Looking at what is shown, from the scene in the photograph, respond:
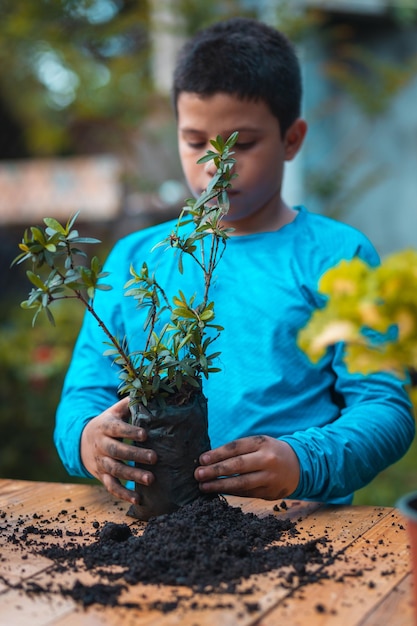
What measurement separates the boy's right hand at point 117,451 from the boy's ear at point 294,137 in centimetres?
97

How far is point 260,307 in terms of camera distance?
2113 mm

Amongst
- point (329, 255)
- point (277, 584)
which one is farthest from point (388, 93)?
point (277, 584)

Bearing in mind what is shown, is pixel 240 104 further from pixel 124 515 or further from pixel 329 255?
pixel 124 515

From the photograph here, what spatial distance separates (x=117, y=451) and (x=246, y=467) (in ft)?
0.93

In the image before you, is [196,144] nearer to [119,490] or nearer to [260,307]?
[260,307]

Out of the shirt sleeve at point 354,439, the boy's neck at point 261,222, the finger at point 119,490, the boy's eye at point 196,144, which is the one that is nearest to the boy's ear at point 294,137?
the boy's neck at point 261,222

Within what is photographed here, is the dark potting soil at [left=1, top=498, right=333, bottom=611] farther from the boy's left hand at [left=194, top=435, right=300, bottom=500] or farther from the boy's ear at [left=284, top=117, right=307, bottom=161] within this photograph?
the boy's ear at [left=284, top=117, right=307, bottom=161]

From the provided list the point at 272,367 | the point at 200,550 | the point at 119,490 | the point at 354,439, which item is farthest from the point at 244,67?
the point at 200,550

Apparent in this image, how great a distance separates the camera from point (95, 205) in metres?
6.07

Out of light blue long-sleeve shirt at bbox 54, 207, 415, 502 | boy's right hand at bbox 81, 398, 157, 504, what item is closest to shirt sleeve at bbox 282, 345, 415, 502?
light blue long-sleeve shirt at bbox 54, 207, 415, 502

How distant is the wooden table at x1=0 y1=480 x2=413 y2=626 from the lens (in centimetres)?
118

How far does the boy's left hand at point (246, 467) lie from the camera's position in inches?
64.2

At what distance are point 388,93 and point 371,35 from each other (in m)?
1.25

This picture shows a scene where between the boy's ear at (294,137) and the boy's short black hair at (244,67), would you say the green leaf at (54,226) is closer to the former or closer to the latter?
the boy's short black hair at (244,67)
